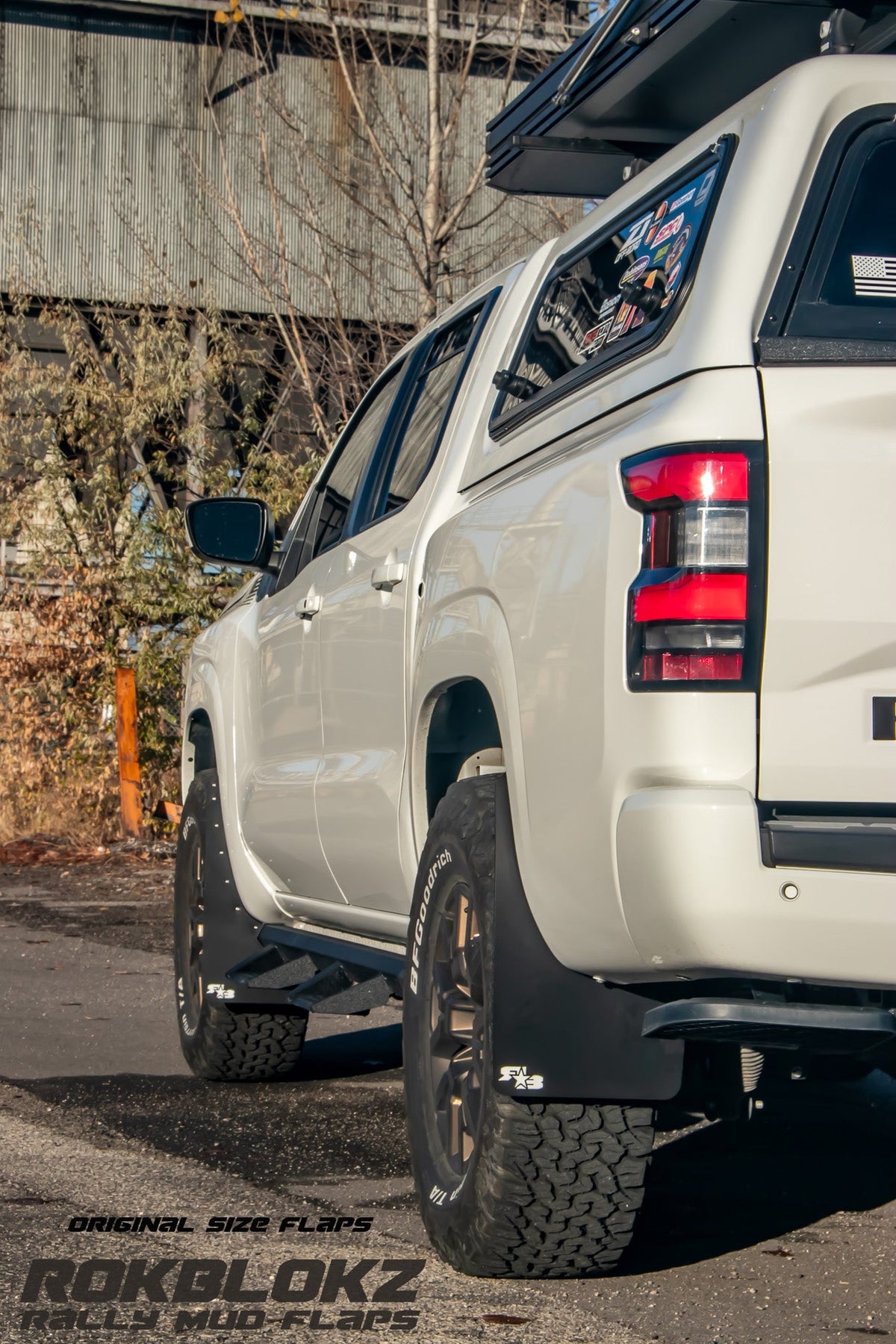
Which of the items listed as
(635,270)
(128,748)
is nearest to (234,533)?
(635,270)

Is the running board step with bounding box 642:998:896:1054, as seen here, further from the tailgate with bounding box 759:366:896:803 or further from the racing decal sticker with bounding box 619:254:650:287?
the racing decal sticker with bounding box 619:254:650:287

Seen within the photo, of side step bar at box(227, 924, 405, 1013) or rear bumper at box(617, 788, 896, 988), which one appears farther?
side step bar at box(227, 924, 405, 1013)

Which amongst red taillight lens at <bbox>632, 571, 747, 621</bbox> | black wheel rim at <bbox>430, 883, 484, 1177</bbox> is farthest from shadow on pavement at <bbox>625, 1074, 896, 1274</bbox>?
red taillight lens at <bbox>632, 571, 747, 621</bbox>

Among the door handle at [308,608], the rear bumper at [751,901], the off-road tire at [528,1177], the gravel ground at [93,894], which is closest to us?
the rear bumper at [751,901]

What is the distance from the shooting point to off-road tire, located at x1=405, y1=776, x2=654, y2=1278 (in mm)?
3297

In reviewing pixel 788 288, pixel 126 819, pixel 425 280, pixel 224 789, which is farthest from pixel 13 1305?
pixel 425 280

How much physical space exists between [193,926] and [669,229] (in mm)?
3476

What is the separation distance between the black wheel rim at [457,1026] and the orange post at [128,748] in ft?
31.0

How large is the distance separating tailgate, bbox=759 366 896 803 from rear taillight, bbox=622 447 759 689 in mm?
44

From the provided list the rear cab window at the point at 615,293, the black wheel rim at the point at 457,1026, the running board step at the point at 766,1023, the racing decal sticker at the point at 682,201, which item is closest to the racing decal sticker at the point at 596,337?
the rear cab window at the point at 615,293

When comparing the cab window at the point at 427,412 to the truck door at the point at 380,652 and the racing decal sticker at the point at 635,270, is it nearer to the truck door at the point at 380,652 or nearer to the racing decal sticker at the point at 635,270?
the truck door at the point at 380,652

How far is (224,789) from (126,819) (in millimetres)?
7314

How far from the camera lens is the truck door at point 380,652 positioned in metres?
4.36

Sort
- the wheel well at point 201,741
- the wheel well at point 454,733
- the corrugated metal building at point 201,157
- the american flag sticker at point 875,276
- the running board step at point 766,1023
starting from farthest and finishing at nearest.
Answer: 1. the corrugated metal building at point 201,157
2. the wheel well at point 201,741
3. the wheel well at point 454,733
4. the american flag sticker at point 875,276
5. the running board step at point 766,1023
